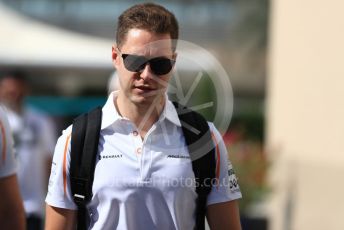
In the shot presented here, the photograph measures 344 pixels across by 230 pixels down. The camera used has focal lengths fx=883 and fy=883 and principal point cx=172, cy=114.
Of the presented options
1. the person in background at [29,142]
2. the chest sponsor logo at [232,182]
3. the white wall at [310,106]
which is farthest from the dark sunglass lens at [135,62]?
the white wall at [310,106]

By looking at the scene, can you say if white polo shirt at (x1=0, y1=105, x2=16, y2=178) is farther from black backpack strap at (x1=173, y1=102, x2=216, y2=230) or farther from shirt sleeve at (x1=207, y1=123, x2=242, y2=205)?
shirt sleeve at (x1=207, y1=123, x2=242, y2=205)

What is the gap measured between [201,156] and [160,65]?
44 centimetres

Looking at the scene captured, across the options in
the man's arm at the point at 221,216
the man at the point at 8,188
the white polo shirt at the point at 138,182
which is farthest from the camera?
the man at the point at 8,188

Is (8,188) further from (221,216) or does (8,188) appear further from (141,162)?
(221,216)

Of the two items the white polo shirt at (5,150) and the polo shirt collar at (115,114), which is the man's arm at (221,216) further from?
the white polo shirt at (5,150)

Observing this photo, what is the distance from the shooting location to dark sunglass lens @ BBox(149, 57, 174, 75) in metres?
3.87

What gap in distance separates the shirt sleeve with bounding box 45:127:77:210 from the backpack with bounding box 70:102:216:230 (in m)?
0.03

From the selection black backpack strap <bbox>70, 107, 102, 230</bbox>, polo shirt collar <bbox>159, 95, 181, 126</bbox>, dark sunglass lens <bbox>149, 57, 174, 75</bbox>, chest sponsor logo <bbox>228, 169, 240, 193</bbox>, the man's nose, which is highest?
dark sunglass lens <bbox>149, 57, 174, 75</bbox>

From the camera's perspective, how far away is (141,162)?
3883 millimetres

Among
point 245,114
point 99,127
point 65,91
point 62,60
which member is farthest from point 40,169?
point 245,114

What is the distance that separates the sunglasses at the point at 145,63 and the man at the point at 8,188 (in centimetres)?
99

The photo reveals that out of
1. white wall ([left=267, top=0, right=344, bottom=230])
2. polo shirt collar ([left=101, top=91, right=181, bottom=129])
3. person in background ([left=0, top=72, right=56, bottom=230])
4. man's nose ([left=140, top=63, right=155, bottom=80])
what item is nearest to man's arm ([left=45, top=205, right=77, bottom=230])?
polo shirt collar ([left=101, top=91, right=181, bottom=129])

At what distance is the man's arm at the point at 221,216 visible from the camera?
3.96 metres

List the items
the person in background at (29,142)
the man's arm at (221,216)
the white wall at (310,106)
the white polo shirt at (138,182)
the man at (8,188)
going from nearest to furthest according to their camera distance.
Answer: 1. the white polo shirt at (138,182)
2. the man's arm at (221,216)
3. the man at (8,188)
4. the person in background at (29,142)
5. the white wall at (310,106)
